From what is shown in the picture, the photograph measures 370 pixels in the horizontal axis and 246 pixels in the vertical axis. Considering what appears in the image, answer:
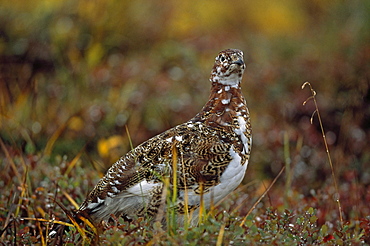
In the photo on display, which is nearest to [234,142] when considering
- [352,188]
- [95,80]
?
[352,188]

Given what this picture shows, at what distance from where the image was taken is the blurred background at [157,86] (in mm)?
5258

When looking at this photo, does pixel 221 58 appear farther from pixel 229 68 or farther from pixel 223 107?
pixel 223 107

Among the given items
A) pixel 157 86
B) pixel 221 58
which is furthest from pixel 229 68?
pixel 157 86

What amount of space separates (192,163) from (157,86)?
3.48 meters

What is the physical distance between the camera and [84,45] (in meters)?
6.77

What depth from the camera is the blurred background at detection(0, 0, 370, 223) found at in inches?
207

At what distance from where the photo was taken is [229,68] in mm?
3350

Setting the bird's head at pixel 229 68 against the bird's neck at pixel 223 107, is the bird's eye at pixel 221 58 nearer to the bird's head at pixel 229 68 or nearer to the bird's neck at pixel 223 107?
the bird's head at pixel 229 68

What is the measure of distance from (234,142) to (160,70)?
4028 millimetres

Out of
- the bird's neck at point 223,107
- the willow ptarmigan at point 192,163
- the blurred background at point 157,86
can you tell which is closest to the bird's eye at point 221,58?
the willow ptarmigan at point 192,163

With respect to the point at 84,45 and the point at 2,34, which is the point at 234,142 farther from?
the point at 2,34

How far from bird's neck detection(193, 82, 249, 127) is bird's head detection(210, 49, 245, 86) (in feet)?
0.11

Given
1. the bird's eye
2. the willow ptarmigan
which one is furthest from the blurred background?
the bird's eye

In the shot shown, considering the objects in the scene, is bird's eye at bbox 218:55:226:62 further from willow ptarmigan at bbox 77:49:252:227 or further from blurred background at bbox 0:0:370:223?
blurred background at bbox 0:0:370:223
